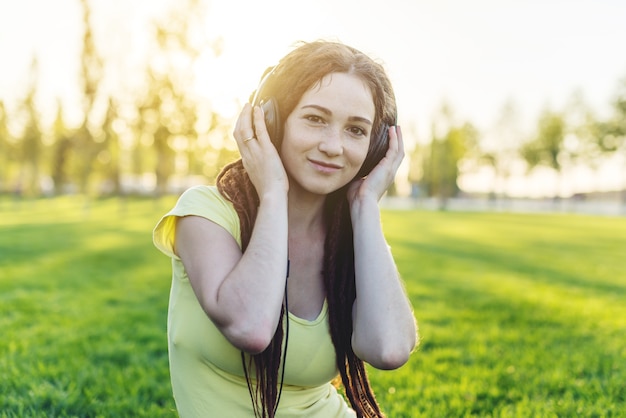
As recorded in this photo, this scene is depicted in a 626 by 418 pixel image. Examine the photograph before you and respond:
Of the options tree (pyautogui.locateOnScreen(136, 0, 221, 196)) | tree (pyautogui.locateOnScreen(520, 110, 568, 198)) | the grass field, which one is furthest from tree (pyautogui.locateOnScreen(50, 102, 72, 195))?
tree (pyautogui.locateOnScreen(520, 110, 568, 198))

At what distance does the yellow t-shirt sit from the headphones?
29cm

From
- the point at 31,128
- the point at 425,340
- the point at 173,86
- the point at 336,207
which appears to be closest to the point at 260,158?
the point at 336,207

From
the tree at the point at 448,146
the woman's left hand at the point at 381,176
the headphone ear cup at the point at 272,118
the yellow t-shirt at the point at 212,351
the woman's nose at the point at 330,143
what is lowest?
the tree at the point at 448,146

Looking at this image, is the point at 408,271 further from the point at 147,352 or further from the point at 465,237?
the point at 465,237

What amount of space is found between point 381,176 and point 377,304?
0.53 metres

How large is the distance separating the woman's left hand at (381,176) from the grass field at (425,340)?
2.01 m

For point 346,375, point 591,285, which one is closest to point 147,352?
point 346,375

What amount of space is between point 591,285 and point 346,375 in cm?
937

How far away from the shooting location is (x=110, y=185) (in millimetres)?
66562

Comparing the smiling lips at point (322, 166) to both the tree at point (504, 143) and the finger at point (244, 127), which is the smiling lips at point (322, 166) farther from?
the tree at point (504, 143)

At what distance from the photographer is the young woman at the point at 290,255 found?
1.92m

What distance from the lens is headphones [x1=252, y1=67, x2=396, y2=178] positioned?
204 cm

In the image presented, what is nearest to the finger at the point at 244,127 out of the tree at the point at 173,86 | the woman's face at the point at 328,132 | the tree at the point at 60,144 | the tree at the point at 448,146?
the woman's face at the point at 328,132

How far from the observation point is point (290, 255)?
2.23 m
